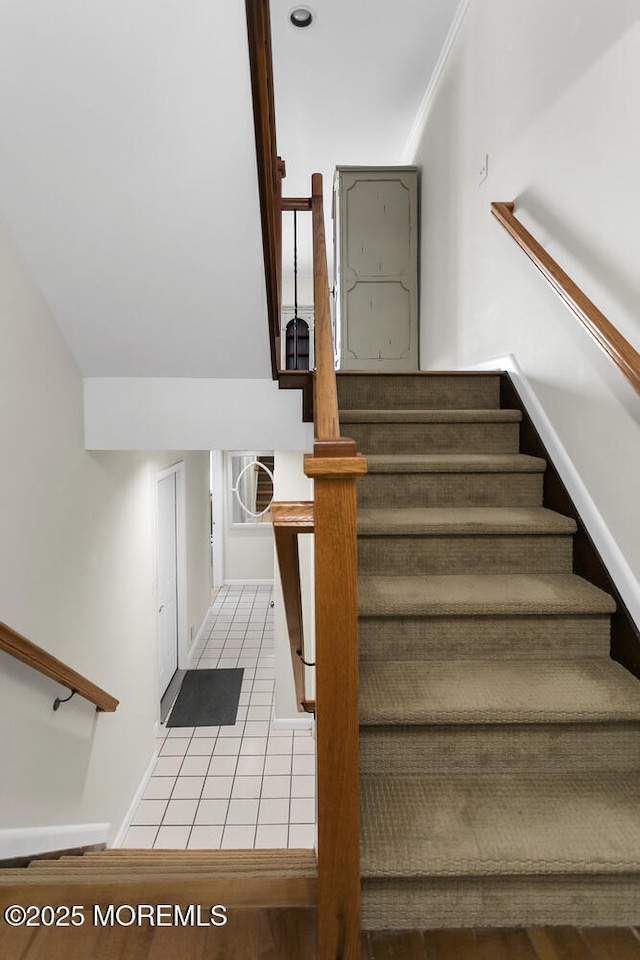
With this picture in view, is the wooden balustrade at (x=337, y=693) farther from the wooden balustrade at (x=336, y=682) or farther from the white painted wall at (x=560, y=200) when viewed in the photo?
the white painted wall at (x=560, y=200)

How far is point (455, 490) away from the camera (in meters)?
2.24

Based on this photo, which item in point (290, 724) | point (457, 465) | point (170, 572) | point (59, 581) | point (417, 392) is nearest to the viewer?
point (457, 465)

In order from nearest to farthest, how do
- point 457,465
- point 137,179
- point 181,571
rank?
point 137,179, point 457,465, point 181,571

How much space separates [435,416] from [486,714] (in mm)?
1362

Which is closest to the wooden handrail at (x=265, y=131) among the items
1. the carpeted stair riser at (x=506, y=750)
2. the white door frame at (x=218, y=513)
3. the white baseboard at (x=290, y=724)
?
the carpeted stair riser at (x=506, y=750)

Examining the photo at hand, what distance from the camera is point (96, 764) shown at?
286 centimetres

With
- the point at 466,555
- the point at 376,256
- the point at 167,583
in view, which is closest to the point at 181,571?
the point at 167,583

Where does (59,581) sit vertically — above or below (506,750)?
above

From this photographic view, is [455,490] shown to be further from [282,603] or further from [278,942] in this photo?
[282,603]

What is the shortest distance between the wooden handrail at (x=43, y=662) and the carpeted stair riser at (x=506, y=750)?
44.5 inches

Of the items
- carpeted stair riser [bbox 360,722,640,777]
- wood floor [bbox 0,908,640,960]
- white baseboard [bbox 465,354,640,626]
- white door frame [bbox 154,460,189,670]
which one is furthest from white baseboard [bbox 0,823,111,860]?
white door frame [bbox 154,460,189,670]

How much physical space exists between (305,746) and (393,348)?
3036 millimetres

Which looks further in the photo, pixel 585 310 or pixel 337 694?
pixel 585 310

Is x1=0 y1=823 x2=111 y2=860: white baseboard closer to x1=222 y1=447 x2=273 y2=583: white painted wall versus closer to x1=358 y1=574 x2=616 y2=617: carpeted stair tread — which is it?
x1=358 y1=574 x2=616 y2=617: carpeted stair tread
